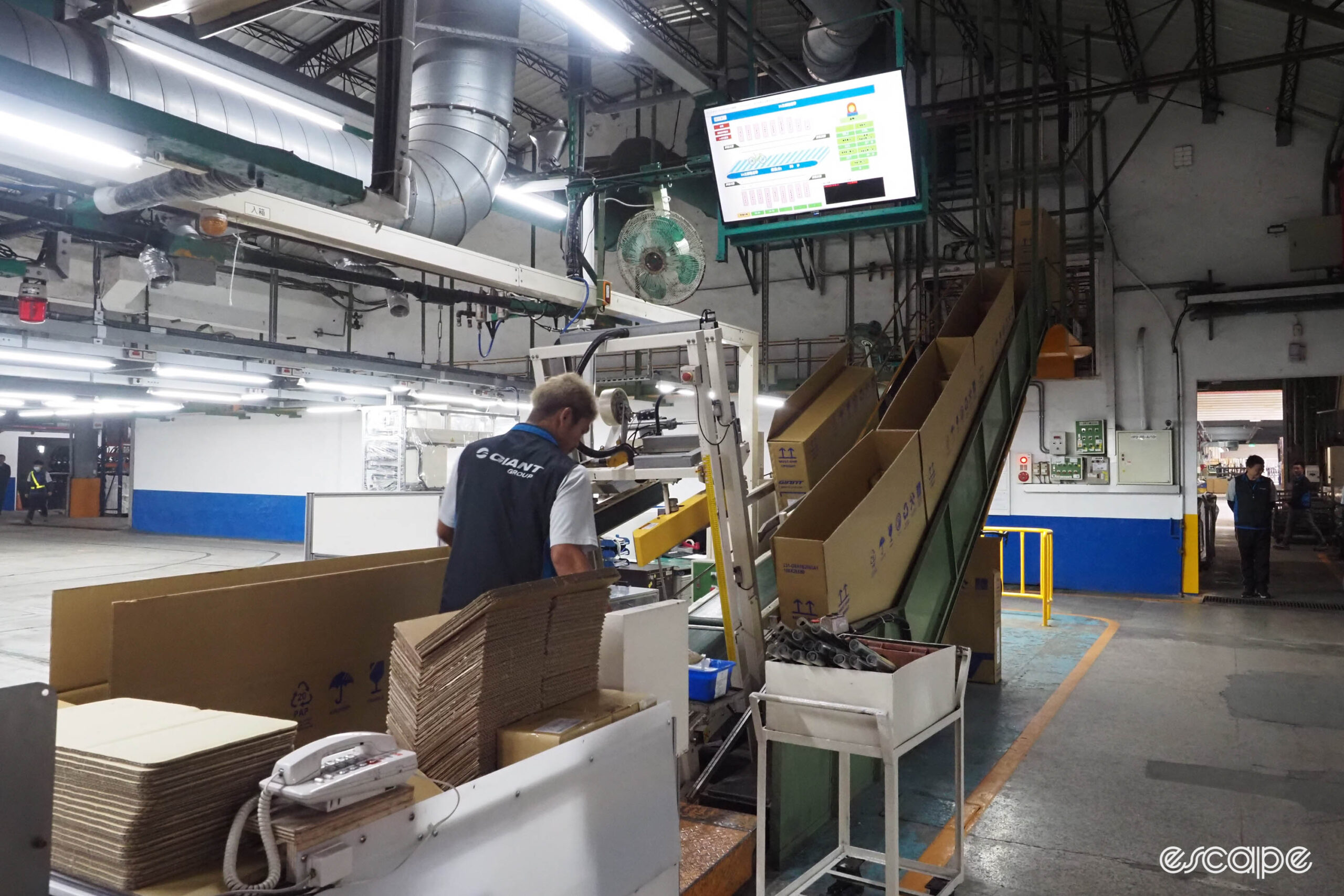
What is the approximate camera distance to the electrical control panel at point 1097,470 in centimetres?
1181

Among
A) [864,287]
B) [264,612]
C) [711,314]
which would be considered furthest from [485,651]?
[864,287]

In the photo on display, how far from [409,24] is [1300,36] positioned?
934 cm

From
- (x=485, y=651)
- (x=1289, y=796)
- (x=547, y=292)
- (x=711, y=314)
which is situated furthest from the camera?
(x=547, y=292)

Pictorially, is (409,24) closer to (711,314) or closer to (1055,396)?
(711,314)

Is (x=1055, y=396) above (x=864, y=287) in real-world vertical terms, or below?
below

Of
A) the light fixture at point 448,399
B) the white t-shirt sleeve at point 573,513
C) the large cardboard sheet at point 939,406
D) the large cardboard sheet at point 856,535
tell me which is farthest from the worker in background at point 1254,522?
the white t-shirt sleeve at point 573,513

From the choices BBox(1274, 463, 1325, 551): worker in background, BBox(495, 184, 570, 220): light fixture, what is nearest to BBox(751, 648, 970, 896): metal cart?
BBox(495, 184, 570, 220): light fixture

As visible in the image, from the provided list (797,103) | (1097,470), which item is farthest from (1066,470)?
(797,103)

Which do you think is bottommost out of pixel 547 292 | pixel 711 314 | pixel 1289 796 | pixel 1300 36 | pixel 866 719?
pixel 1289 796

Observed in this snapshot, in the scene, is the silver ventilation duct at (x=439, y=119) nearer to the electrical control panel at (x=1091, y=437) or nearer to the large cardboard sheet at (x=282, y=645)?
the large cardboard sheet at (x=282, y=645)

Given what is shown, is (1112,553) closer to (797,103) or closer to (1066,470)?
(1066,470)

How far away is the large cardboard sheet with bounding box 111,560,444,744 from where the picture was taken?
222 cm

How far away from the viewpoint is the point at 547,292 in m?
6.30

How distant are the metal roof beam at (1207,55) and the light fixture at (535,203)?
5280 mm
